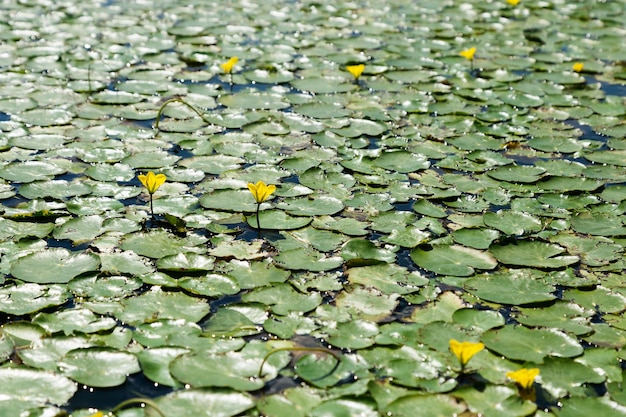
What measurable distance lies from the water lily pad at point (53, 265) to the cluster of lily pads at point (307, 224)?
0.01m

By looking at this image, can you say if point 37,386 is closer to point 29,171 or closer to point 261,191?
point 261,191

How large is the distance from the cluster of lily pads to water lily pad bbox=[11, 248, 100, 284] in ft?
0.04

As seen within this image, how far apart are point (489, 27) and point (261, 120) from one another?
3.03m

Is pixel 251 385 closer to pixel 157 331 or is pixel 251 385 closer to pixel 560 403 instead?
pixel 157 331

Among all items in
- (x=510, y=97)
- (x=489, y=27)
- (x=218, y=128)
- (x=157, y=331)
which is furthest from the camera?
(x=489, y=27)

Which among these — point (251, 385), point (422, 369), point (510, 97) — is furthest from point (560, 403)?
point (510, 97)

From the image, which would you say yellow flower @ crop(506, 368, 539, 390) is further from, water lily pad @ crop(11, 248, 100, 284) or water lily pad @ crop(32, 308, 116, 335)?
water lily pad @ crop(11, 248, 100, 284)

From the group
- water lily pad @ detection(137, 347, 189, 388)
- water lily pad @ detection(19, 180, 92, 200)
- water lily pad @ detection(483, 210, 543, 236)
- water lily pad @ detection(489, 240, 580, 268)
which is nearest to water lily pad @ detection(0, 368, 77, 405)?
water lily pad @ detection(137, 347, 189, 388)

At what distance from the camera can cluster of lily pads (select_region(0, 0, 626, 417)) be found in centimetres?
273

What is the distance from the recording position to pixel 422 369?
2789 mm

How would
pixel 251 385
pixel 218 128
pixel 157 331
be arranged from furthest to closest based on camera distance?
pixel 218 128 < pixel 157 331 < pixel 251 385

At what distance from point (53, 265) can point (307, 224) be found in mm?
1120

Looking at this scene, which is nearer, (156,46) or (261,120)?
(261,120)

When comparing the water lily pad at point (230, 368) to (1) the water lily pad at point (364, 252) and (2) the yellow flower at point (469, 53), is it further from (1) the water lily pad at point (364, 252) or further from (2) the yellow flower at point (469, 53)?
(2) the yellow flower at point (469, 53)
